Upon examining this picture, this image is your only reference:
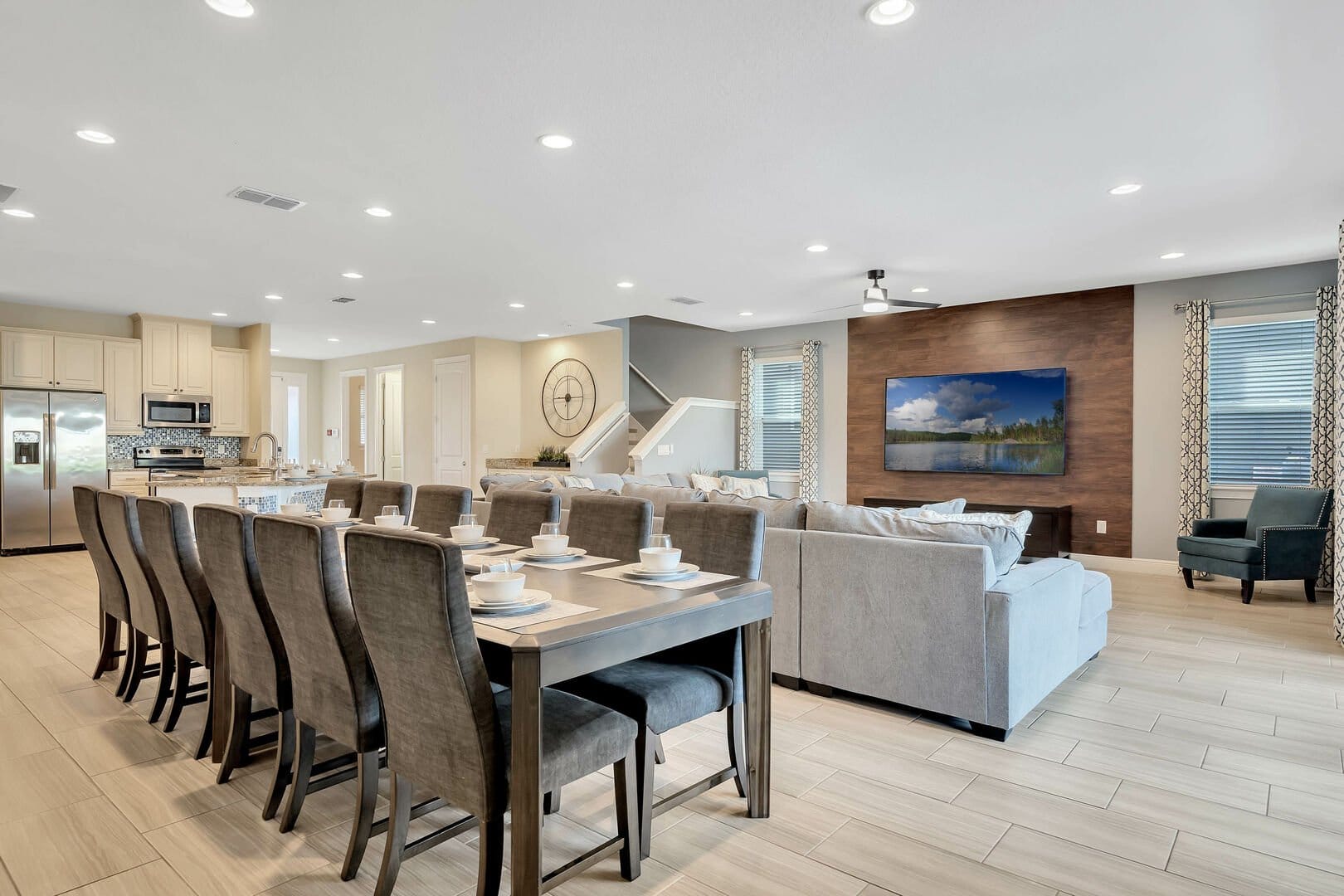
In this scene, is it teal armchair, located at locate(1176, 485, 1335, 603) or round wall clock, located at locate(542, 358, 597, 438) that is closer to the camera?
teal armchair, located at locate(1176, 485, 1335, 603)

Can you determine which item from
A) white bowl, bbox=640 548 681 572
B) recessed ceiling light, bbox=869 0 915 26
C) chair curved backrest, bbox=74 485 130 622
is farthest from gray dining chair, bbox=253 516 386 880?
recessed ceiling light, bbox=869 0 915 26

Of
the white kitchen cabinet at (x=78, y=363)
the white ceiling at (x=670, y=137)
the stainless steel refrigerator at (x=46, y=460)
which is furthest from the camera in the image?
the white kitchen cabinet at (x=78, y=363)

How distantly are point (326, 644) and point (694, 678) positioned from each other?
1053 mm

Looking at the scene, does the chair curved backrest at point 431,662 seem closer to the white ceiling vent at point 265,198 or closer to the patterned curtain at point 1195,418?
the white ceiling vent at point 265,198

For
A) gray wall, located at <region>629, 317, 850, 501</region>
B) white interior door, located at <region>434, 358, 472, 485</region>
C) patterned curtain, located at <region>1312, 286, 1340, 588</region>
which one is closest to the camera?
patterned curtain, located at <region>1312, 286, 1340, 588</region>

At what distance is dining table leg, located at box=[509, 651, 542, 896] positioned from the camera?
5.25 feet

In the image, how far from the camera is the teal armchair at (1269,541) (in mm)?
5324

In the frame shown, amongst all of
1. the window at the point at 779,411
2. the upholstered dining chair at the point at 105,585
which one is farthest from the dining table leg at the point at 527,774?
the window at the point at 779,411

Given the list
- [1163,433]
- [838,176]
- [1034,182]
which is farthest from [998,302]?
[838,176]

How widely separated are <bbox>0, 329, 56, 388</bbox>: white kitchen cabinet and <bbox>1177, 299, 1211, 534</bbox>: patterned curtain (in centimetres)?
1057

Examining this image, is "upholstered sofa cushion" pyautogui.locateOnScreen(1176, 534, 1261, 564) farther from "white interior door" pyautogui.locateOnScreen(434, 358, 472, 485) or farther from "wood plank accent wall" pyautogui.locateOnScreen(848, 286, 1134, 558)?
"white interior door" pyautogui.locateOnScreen(434, 358, 472, 485)

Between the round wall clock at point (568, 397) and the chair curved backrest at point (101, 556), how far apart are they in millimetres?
6049

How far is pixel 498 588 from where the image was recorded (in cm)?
186

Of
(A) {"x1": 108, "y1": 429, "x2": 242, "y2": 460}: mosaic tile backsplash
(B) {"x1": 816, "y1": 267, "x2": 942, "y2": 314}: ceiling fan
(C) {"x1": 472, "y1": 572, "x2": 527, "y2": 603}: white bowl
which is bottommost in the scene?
(C) {"x1": 472, "y1": 572, "x2": 527, "y2": 603}: white bowl
